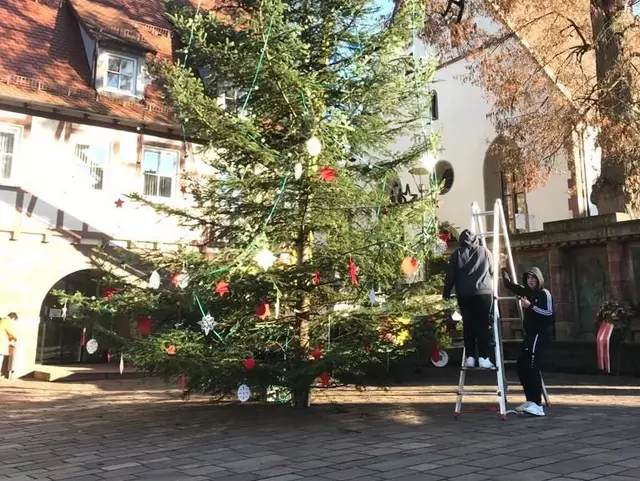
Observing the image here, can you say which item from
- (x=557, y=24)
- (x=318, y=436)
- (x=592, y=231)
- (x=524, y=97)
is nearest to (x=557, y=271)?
(x=592, y=231)

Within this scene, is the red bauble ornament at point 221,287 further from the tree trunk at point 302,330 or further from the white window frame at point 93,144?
the white window frame at point 93,144

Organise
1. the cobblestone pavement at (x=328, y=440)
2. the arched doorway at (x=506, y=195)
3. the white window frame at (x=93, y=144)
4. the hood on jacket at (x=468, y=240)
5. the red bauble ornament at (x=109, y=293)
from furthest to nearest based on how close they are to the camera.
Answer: the arched doorway at (x=506, y=195), the white window frame at (x=93, y=144), the red bauble ornament at (x=109, y=293), the hood on jacket at (x=468, y=240), the cobblestone pavement at (x=328, y=440)

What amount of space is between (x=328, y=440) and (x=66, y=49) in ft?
51.6

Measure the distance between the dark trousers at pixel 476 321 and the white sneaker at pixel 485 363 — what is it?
0.21 feet

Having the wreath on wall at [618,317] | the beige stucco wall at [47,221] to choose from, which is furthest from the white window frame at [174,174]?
the wreath on wall at [618,317]

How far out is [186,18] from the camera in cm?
831

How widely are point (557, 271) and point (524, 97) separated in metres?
4.84

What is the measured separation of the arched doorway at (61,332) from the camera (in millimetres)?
17094

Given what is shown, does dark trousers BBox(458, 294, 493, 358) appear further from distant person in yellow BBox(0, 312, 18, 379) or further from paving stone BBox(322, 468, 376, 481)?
distant person in yellow BBox(0, 312, 18, 379)

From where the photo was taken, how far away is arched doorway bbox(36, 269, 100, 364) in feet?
56.1

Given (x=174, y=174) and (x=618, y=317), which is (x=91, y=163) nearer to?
(x=174, y=174)

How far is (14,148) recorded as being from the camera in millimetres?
15734

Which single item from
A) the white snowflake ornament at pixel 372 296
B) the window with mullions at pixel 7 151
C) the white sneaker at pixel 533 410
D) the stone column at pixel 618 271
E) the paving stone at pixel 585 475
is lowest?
the paving stone at pixel 585 475

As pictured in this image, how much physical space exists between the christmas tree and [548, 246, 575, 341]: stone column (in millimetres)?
8891
